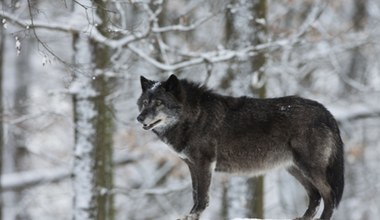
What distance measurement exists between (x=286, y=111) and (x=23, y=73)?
18.2 meters

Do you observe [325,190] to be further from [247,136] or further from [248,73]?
[248,73]

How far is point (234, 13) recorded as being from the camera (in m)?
12.5

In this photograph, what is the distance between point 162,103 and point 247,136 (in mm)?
1086

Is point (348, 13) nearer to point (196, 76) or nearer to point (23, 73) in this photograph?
point (196, 76)

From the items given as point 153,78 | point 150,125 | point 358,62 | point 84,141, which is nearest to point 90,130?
point 84,141

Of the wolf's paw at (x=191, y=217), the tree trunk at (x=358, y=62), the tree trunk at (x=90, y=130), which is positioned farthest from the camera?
the tree trunk at (x=358, y=62)

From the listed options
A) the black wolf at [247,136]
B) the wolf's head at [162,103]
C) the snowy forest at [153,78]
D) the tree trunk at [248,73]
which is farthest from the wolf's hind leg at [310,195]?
the tree trunk at [248,73]

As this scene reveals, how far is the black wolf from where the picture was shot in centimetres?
785

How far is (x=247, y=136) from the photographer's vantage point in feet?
26.5

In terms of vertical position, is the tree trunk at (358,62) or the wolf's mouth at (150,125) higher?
the tree trunk at (358,62)

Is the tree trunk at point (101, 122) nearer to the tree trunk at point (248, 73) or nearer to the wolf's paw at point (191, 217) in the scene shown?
the tree trunk at point (248, 73)

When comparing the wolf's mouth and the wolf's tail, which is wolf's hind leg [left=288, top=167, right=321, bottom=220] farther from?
the wolf's mouth

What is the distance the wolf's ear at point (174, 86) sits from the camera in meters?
7.86

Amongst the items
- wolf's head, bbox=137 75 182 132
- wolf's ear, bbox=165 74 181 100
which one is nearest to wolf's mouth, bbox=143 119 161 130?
wolf's head, bbox=137 75 182 132
